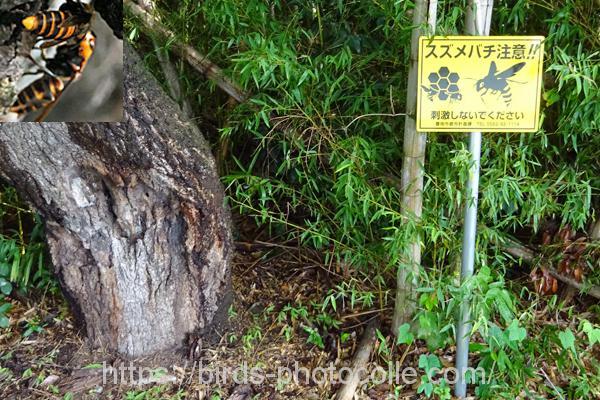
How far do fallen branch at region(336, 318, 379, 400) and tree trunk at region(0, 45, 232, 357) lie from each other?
2.47ft

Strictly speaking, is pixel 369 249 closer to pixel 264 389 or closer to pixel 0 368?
pixel 264 389

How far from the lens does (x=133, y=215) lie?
2.35 meters

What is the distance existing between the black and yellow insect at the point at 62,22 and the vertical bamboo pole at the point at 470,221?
60.6 inches

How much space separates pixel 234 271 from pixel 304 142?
1.08m

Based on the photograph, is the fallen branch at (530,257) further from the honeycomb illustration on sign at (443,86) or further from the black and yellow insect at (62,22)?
the black and yellow insect at (62,22)

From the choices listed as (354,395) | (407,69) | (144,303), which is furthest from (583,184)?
(144,303)

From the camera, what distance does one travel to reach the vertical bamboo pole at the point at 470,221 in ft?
6.54

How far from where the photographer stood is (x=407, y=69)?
7.72 ft

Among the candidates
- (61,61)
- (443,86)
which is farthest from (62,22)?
(443,86)

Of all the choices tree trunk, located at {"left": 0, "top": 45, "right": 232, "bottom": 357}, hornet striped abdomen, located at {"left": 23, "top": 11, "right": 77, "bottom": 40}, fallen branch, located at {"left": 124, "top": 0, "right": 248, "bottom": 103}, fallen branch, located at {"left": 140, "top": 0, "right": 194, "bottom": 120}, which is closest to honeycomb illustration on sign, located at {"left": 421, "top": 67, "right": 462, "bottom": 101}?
fallen branch, located at {"left": 124, "top": 0, "right": 248, "bottom": 103}

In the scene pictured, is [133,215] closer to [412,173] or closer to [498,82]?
[412,173]

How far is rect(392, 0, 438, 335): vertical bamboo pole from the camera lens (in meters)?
2.03

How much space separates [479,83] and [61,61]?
65.7 inches

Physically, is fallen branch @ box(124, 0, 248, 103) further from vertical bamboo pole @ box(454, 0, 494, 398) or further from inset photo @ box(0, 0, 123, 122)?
vertical bamboo pole @ box(454, 0, 494, 398)
